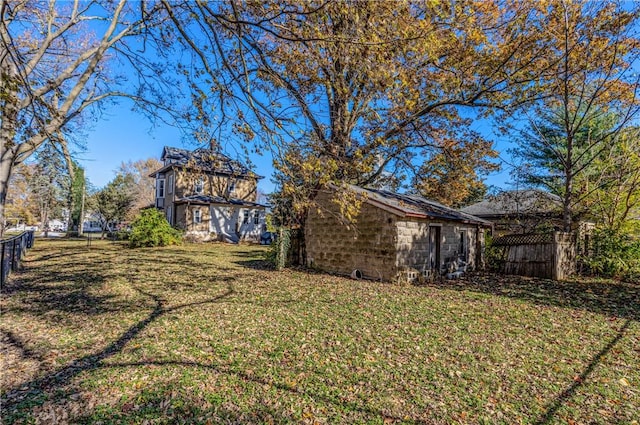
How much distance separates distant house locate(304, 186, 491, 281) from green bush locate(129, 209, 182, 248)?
1127 centimetres

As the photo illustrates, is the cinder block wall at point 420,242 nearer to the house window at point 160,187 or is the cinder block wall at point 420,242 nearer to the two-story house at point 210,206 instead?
the two-story house at point 210,206

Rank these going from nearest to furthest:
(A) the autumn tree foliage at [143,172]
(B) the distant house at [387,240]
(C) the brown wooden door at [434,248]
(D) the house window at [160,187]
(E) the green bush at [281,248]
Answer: (B) the distant house at [387,240], (C) the brown wooden door at [434,248], (E) the green bush at [281,248], (D) the house window at [160,187], (A) the autumn tree foliage at [143,172]

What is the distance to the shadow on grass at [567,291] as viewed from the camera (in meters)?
7.34

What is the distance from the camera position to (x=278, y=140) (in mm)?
5672

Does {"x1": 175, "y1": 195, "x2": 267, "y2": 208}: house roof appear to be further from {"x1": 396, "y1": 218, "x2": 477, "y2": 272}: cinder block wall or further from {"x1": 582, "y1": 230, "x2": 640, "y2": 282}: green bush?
{"x1": 582, "y1": 230, "x2": 640, "y2": 282}: green bush

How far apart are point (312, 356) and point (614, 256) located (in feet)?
40.4

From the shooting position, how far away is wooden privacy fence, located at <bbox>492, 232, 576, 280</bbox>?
1077 centimetres

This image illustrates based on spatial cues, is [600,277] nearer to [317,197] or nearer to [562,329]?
[562,329]

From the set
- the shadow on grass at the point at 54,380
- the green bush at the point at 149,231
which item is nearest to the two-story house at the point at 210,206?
the green bush at the point at 149,231

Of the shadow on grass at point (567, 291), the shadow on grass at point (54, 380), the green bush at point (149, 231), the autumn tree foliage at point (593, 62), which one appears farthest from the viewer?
the green bush at point (149, 231)

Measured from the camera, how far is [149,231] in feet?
62.7

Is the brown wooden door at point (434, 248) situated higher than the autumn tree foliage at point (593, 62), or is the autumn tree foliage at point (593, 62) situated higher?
the autumn tree foliage at point (593, 62)

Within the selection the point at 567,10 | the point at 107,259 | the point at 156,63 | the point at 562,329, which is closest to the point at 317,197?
the point at 156,63

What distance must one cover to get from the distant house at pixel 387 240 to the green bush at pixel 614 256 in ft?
12.8
